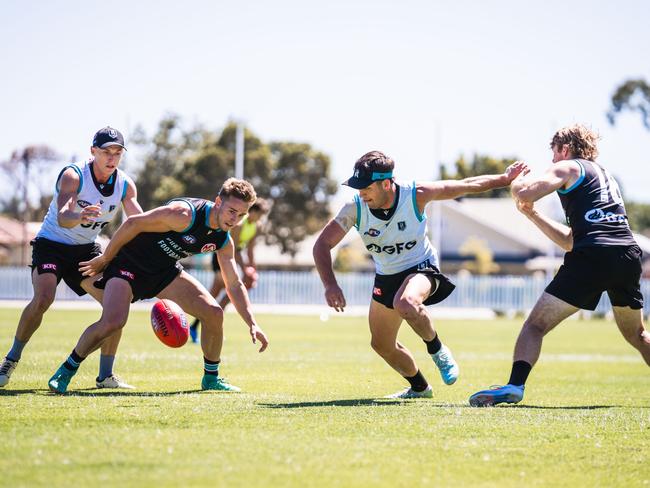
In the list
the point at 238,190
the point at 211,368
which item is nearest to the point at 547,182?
the point at 238,190

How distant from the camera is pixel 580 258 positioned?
Result: 26.2 ft

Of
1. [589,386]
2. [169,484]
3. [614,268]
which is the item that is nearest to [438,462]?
[169,484]

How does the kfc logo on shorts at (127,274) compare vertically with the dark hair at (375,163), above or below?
below

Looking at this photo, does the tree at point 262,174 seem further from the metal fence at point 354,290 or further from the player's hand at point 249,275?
the player's hand at point 249,275

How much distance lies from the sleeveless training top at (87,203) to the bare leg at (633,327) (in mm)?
4959

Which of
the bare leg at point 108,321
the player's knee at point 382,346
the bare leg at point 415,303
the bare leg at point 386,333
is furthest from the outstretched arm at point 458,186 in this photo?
the bare leg at point 108,321

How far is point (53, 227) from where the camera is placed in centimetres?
915

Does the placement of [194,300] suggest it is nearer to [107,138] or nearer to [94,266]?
[94,266]

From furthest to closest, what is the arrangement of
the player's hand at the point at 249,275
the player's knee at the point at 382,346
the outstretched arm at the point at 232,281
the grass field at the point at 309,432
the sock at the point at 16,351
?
1. the player's hand at the point at 249,275
2. the sock at the point at 16,351
3. the outstretched arm at the point at 232,281
4. the player's knee at the point at 382,346
5. the grass field at the point at 309,432

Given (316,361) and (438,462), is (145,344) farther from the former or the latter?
(438,462)

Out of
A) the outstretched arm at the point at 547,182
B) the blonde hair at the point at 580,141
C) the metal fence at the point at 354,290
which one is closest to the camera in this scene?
the outstretched arm at the point at 547,182

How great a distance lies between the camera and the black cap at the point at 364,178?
8047 millimetres

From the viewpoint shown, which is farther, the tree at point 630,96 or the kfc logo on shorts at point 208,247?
the tree at point 630,96

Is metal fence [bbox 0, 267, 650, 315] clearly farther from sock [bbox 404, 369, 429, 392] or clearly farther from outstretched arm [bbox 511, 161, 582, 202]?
outstretched arm [bbox 511, 161, 582, 202]
